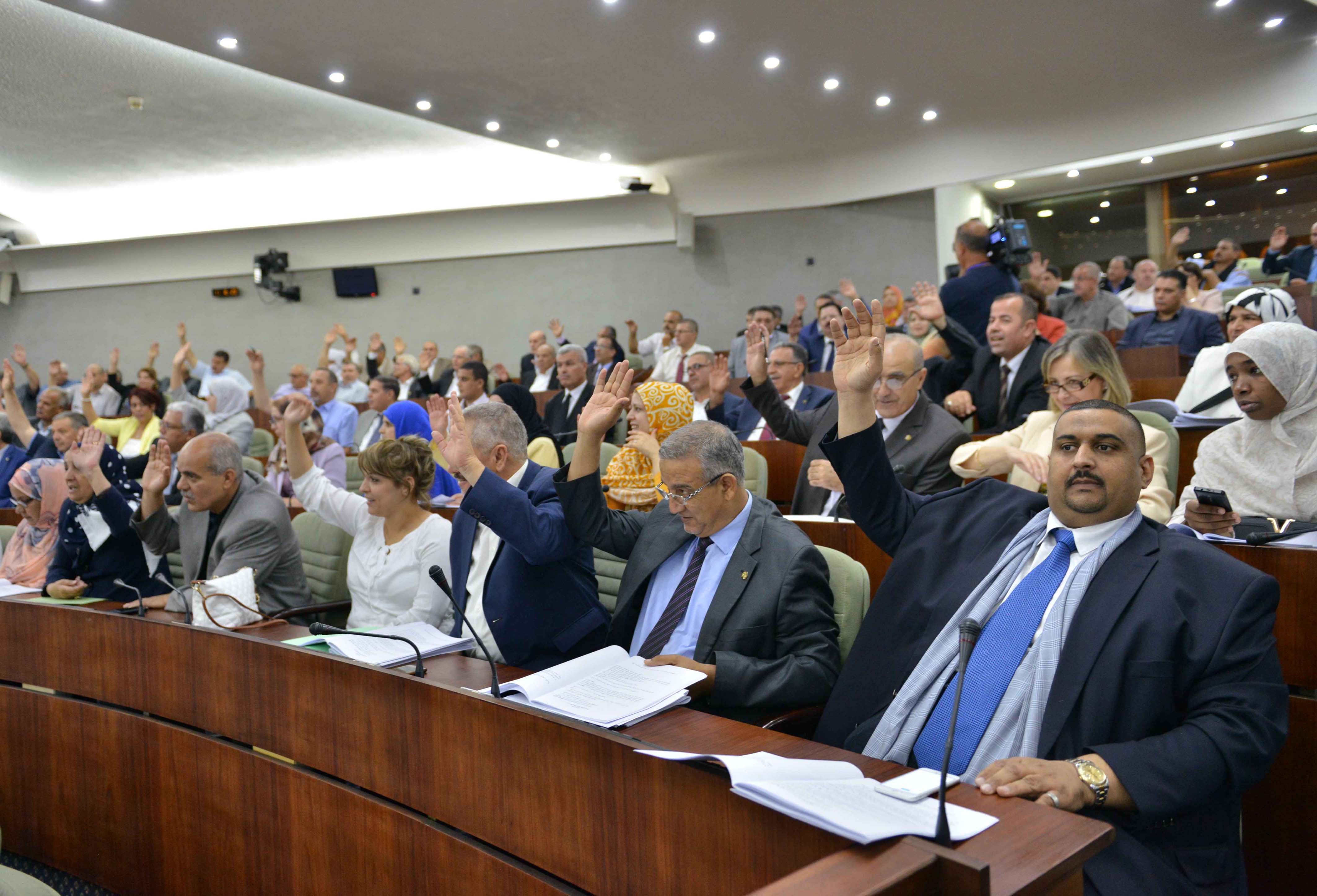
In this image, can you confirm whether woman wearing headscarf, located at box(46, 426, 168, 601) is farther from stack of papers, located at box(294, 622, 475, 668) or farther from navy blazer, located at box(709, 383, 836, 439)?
navy blazer, located at box(709, 383, 836, 439)

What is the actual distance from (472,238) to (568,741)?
10.7 m

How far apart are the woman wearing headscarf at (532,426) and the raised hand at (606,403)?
7.12 ft

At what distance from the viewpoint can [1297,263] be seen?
7.66 m

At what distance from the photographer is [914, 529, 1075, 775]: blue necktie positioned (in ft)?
4.93

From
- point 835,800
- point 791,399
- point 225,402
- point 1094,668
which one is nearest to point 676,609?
point 1094,668

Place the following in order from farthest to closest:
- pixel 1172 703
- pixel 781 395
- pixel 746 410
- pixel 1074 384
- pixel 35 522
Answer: pixel 746 410 → pixel 781 395 → pixel 35 522 → pixel 1074 384 → pixel 1172 703

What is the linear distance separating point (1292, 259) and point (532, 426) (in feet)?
21.9

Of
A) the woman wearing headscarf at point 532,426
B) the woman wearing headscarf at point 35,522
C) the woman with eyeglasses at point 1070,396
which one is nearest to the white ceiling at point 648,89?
the woman wearing headscarf at point 532,426

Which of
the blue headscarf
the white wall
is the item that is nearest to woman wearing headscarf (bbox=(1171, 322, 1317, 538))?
the blue headscarf

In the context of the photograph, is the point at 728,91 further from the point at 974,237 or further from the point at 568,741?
the point at 568,741

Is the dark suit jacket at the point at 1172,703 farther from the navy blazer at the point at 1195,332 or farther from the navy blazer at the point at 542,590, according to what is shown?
the navy blazer at the point at 1195,332

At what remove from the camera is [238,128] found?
8938 mm

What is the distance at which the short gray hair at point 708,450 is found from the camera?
6.84 ft

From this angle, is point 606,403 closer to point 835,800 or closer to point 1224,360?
point 835,800
